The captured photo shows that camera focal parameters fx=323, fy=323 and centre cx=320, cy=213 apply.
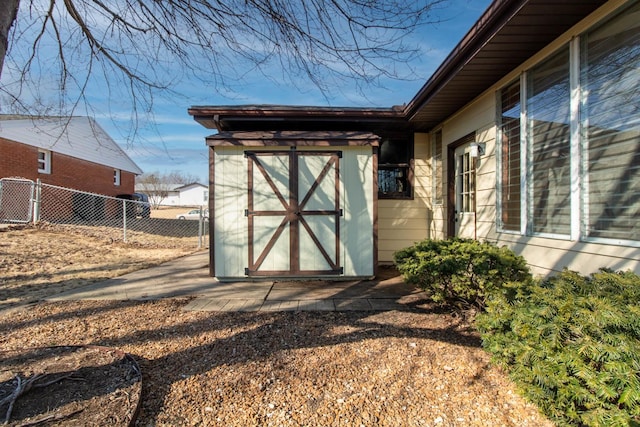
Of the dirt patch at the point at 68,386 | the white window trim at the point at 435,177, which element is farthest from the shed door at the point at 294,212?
the dirt patch at the point at 68,386

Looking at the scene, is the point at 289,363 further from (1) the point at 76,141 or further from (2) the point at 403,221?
(1) the point at 76,141

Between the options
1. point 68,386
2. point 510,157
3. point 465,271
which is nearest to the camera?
point 68,386

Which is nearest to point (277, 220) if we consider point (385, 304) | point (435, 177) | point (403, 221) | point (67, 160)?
point (385, 304)

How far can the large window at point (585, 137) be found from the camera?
8.77ft

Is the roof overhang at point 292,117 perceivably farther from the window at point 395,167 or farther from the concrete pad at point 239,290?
the concrete pad at point 239,290

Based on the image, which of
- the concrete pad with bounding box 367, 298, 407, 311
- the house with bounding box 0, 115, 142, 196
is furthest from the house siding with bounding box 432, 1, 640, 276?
the house with bounding box 0, 115, 142, 196

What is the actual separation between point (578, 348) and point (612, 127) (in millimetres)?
2193

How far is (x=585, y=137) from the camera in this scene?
3.04 m

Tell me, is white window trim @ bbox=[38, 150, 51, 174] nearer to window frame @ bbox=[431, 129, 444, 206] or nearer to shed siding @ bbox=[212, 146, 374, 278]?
shed siding @ bbox=[212, 146, 374, 278]

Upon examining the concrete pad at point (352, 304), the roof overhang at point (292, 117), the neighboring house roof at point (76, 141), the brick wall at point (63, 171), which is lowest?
the concrete pad at point (352, 304)

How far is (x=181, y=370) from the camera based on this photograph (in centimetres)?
253

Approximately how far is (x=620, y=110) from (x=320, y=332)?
3300 millimetres

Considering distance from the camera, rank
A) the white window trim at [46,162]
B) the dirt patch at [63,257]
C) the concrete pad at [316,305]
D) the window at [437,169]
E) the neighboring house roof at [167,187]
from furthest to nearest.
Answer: the neighboring house roof at [167,187], the white window trim at [46,162], the window at [437,169], the dirt patch at [63,257], the concrete pad at [316,305]

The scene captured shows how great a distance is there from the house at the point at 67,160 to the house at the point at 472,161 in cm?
673
